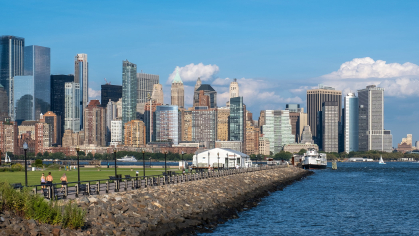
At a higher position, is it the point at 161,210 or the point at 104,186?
the point at 104,186

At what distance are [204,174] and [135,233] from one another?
112 feet

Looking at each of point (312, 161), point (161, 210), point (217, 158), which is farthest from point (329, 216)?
point (312, 161)

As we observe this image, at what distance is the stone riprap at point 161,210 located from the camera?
2861cm

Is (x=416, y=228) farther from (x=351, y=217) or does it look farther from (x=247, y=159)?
(x=247, y=159)

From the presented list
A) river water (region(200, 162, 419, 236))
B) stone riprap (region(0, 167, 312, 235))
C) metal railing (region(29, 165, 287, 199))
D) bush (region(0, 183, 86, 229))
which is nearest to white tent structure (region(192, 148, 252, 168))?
metal railing (region(29, 165, 287, 199))

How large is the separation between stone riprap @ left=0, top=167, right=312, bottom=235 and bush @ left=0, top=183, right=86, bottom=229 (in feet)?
2.05

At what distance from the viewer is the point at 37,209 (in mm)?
24578

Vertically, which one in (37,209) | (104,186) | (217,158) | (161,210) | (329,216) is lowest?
(329,216)

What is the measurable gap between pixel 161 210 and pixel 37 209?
12.3 m

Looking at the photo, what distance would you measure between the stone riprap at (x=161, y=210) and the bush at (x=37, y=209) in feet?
2.05

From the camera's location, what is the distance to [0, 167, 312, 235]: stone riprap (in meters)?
28.6

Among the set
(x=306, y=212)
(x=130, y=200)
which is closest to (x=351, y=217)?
(x=306, y=212)

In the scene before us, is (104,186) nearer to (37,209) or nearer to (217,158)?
(37,209)

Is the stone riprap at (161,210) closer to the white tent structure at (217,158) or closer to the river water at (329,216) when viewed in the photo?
the river water at (329,216)
